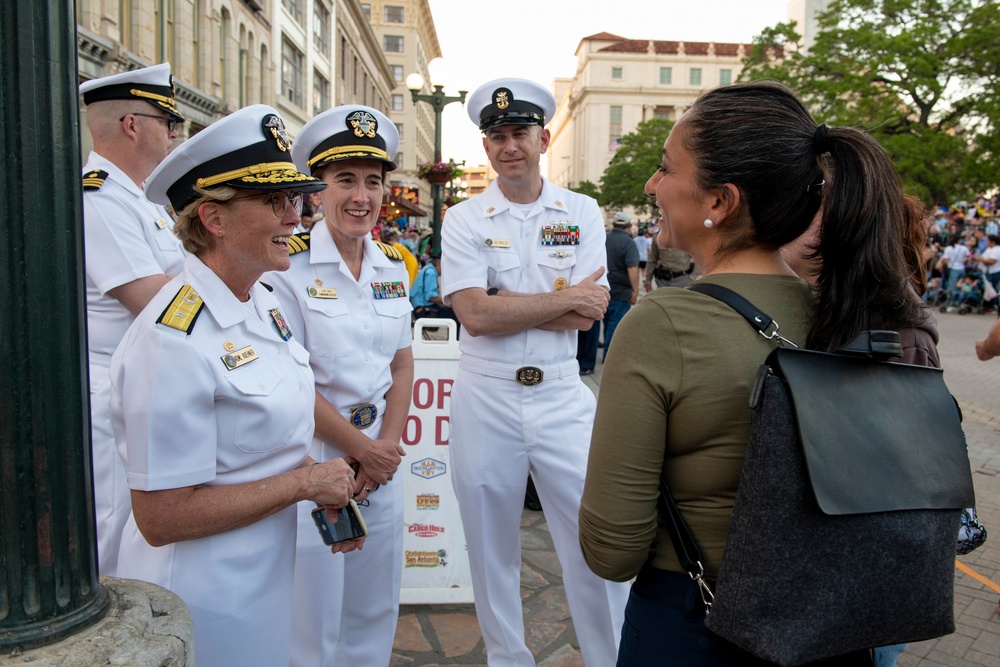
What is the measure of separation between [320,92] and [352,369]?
3569 centimetres

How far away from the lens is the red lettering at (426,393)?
434 cm

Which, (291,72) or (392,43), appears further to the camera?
(392,43)

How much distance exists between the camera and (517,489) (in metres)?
3.19

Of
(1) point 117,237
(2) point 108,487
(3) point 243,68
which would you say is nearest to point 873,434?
(2) point 108,487

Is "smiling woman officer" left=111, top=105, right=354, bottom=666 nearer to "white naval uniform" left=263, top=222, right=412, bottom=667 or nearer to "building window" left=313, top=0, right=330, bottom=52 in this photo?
"white naval uniform" left=263, top=222, right=412, bottom=667

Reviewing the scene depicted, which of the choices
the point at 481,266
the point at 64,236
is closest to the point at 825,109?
the point at 481,266

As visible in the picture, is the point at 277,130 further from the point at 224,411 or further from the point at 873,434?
the point at 873,434

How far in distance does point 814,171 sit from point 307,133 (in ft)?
6.94

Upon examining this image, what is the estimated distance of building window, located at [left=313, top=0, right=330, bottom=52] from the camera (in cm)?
3378

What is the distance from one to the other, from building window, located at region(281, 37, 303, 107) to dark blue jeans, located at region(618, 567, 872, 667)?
29.8m

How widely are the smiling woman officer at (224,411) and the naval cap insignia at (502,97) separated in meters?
1.31

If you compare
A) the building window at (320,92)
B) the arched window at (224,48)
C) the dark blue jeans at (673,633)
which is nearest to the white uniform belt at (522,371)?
the dark blue jeans at (673,633)

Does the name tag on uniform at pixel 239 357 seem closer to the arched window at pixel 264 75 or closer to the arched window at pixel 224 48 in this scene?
the arched window at pixel 224 48

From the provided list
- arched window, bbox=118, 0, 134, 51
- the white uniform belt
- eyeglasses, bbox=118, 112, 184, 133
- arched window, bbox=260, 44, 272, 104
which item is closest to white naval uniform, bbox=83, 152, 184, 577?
eyeglasses, bbox=118, 112, 184, 133
